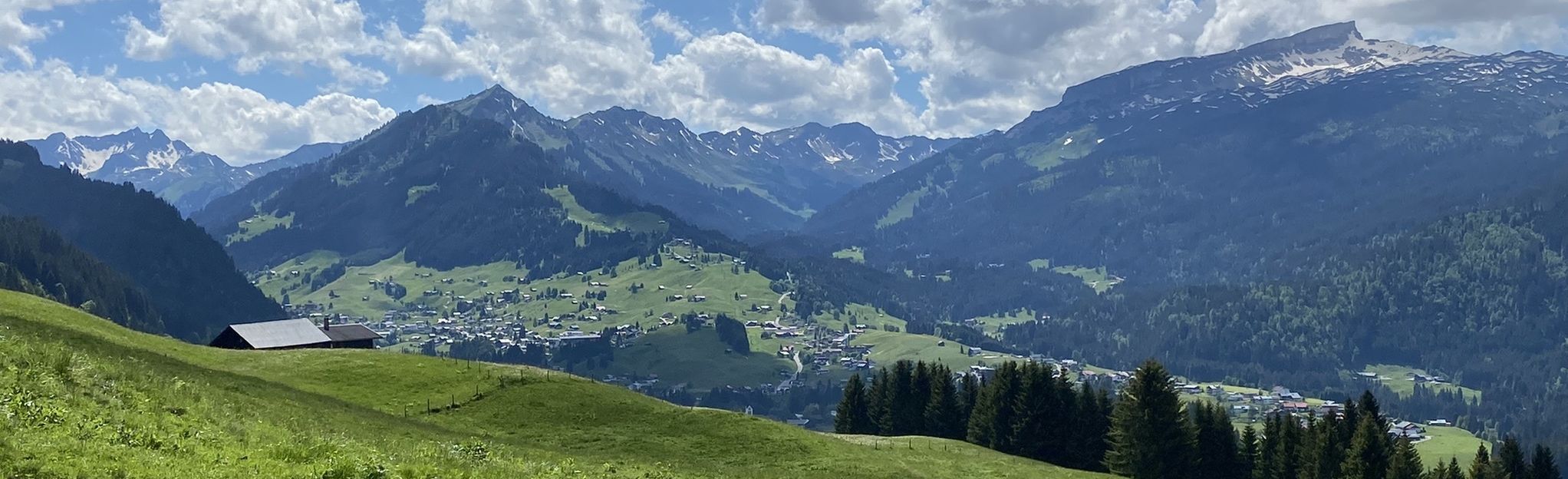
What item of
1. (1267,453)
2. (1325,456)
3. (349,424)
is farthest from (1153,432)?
(349,424)

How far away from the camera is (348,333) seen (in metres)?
138

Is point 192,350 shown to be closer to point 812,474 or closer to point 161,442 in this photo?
point 812,474

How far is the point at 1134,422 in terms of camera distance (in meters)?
95.4

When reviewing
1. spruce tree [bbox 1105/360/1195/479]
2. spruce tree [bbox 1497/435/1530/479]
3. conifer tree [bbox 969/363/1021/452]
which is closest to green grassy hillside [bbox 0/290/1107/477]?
spruce tree [bbox 1105/360/1195/479]

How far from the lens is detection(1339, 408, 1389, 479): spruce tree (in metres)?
85.0

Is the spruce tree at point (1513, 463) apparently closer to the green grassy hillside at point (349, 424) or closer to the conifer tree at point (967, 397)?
the conifer tree at point (967, 397)

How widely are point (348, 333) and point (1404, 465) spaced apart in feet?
387

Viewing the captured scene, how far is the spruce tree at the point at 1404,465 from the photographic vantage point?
82.2 metres

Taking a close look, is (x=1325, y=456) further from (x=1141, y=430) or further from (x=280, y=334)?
(x=280, y=334)

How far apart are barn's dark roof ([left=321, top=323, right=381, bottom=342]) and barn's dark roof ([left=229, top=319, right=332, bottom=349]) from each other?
376 centimetres

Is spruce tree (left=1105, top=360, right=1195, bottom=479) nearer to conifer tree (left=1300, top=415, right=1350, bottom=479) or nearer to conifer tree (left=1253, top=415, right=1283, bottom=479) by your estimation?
conifer tree (left=1300, top=415, right=1350, bottom=479)

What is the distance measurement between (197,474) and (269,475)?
1.65m

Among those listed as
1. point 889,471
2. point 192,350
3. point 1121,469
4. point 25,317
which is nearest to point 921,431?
point 1121,469

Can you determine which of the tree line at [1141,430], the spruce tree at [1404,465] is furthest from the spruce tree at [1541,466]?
the spruce tree at [1404,465]
